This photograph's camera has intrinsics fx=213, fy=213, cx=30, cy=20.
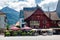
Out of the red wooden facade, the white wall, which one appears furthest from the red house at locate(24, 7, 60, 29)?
the white wall

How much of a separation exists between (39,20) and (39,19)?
0.90 feet

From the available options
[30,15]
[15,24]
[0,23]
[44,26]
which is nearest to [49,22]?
[44,26]

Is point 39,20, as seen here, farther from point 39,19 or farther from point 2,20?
point 2,20

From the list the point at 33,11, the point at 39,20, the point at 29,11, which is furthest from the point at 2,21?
the point at 39,20

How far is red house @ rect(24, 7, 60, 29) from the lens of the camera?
57.4 metres

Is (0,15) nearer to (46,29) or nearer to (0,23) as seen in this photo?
(0,23)

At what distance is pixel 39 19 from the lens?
191ft

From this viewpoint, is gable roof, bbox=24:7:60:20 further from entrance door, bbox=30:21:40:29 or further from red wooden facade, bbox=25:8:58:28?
entrance door, bbox=30:21:40:29

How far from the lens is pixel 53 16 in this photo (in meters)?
60.0

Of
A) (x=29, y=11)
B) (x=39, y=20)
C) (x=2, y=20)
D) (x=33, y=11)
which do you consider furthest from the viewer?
(x=29, y=11)

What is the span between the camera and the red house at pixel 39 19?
5744 centimetres

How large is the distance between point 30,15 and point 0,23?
855 centimetres

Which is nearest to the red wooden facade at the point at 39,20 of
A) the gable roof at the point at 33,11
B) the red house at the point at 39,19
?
the red house at the point at 39,19

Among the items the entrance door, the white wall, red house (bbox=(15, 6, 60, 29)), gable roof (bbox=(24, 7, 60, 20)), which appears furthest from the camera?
gable roof (bbox=(24, 7, 60, 20))
